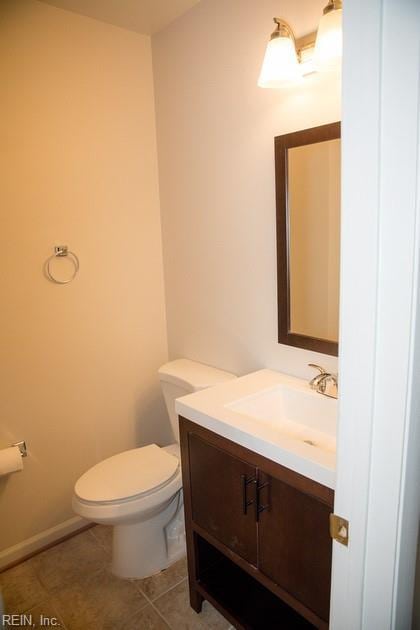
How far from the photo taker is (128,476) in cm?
181

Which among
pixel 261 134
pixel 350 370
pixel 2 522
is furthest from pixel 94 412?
pixel 350 370

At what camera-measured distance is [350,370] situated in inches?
29.2

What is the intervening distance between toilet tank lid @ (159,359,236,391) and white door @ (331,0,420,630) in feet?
3.73

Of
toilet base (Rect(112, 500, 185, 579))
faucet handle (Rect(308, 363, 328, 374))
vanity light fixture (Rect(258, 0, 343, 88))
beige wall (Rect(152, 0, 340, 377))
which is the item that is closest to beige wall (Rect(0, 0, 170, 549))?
beige wall (Rect(152, 0, 340, 377))

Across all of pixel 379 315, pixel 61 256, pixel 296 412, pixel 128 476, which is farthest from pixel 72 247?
pixel 379 315

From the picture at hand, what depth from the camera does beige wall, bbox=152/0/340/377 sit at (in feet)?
5.31

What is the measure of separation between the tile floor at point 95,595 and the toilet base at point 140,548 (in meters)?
0.04

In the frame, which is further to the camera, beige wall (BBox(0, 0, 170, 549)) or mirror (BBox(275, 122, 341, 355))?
beige wall (BBox(0, 0, 170, 549))

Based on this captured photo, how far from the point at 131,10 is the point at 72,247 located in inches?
44.3

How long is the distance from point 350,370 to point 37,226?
167 centimetres

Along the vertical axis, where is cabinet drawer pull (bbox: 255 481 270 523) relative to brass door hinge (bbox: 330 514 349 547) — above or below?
below

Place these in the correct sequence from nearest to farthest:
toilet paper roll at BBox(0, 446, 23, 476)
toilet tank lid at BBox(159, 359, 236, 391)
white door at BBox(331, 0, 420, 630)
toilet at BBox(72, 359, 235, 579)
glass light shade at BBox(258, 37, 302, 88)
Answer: white door at BBox(331, 0, 420, 630) → glass light shade at BBox(258, 37, 302, 88) → toilet at BBox(72, 359, 235, 579) → toilet paper roll at BBox(0, 446, 23, 476) → toilet tank lid at BBox(159, 359, 236, 391)

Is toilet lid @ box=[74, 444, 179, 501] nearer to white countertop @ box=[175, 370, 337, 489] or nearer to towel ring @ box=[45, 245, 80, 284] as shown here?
white countertop @ box=[175, 370, 337, 489]

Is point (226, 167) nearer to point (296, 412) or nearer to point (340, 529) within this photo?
point (296, 412)
